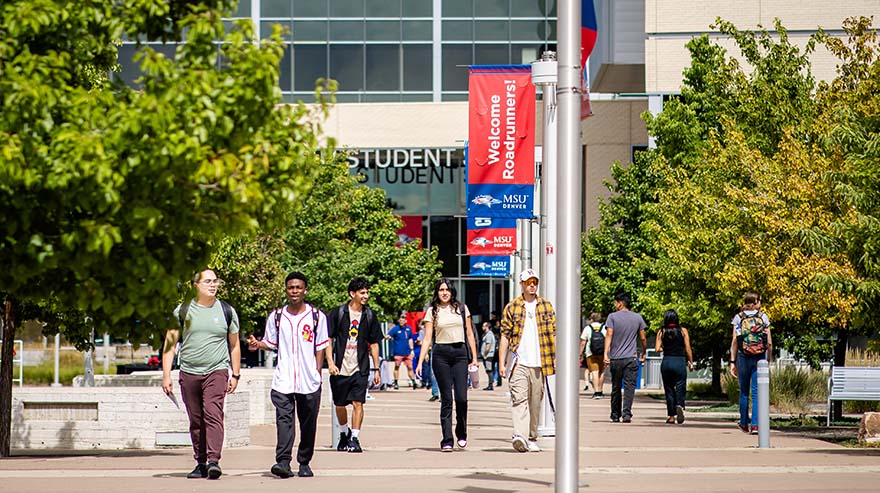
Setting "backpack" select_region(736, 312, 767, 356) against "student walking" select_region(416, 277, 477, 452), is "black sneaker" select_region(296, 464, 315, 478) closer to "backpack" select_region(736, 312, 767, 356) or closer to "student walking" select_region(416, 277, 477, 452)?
"student walking" select_region(416, 277, 477, 452)

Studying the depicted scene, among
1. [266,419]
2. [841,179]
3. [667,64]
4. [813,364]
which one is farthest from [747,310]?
[667,64]

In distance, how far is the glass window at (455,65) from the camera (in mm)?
58344

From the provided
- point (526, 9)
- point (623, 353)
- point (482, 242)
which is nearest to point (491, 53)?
point (526, 9)

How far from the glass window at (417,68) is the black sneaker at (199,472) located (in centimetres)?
4780

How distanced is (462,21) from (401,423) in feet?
129

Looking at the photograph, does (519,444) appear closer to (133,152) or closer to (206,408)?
(206,408)

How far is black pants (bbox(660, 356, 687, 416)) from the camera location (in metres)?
20.6

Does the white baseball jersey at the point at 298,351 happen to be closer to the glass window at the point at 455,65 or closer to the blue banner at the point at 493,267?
the blue banner at the point at 493,267

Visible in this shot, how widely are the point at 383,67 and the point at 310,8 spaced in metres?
3.86

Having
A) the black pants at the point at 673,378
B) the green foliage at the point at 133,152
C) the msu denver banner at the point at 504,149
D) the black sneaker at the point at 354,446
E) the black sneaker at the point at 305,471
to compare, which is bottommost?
the black sneaker at the point at 354,446

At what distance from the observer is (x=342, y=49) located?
58781 mm

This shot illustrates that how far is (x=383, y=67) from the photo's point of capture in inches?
2323

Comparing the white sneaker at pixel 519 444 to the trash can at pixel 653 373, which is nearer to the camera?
the white sneaker at pixel 519 444

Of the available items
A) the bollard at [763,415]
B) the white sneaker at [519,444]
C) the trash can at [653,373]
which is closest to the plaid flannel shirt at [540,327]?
the white sneaker at [519,444]
